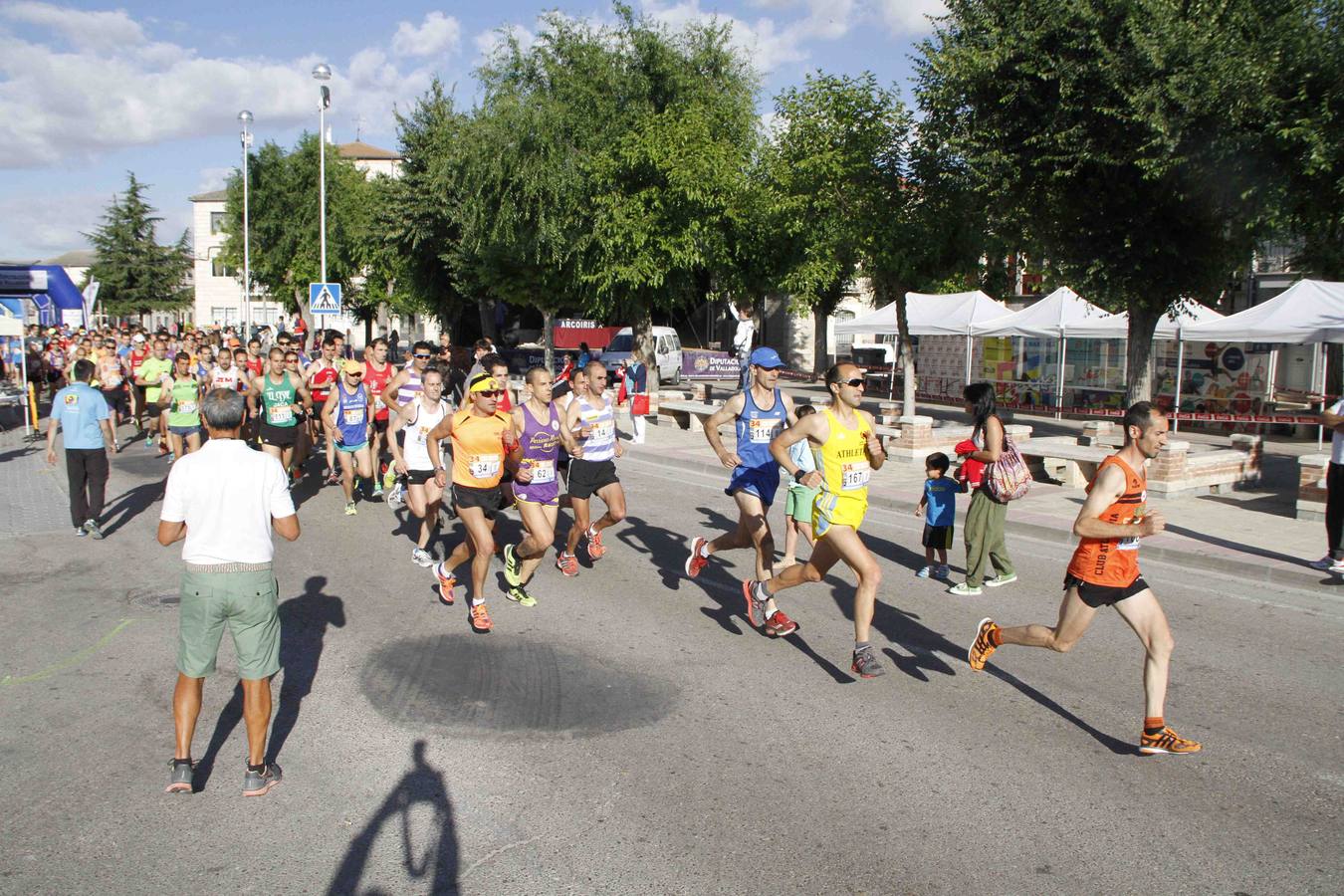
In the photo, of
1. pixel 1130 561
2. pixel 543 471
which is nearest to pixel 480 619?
pixel 543 471

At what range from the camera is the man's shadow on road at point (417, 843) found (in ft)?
12.9

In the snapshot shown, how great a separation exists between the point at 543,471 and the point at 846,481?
2.59 meters

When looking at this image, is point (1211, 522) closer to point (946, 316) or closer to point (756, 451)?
point (756, 451)

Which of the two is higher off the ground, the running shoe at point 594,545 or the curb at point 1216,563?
the running shoe at point 594,545

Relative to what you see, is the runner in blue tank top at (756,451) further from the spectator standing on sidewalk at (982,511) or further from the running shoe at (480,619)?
the running shoe at (480,619)

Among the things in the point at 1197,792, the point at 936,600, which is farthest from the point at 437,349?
the point at 1197,792

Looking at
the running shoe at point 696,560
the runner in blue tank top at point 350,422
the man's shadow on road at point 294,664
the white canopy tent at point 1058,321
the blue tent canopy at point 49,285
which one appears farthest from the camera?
the blue tent canopy at point 49,285

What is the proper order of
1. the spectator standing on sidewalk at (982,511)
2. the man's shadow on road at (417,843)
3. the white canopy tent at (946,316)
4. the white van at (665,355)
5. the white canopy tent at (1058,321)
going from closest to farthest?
the man's shadow on road at (417,843) < the spectator standing on sidewalk at (982,511) < the white canopy tent at (1058,321) < the white canopy tent at (946,316) < the white van at (665,355)

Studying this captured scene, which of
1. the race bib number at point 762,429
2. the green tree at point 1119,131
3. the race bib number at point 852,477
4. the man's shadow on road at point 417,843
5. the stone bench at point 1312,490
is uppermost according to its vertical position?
the green tree at point 1119,131

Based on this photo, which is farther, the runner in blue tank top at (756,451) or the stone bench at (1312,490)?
the stone bench at (1312,490)

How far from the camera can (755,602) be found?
7.21 meters

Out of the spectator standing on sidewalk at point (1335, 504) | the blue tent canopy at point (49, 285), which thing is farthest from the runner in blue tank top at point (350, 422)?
the blue tent canopy at point (49, 285)

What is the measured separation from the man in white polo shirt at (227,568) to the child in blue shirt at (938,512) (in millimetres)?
5504

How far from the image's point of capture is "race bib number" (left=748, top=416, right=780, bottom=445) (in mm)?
7695
